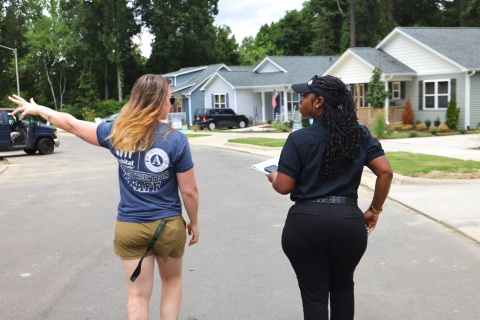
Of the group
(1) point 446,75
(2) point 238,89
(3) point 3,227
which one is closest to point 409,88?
(1) point 446,75

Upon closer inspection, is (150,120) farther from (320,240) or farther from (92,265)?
(92,265)

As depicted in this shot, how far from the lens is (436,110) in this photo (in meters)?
27.7

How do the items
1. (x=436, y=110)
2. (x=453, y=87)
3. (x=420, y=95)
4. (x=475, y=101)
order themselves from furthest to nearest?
1. (x=420, y=95)
2. (x=436, y=110)
3. (x=453, y=87)
4. (x=475, y=101)

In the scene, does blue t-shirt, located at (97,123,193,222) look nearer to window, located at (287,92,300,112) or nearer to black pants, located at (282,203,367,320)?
black pants, located at (282,203,367,320)

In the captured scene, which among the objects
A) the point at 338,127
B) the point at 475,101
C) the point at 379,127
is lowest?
the point at 379,127

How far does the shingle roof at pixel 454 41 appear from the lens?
26781 millimetres

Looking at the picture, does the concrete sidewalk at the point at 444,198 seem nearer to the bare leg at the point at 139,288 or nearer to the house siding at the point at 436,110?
the bare leg at the point at 139,288

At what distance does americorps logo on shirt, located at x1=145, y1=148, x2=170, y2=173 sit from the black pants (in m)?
0.85

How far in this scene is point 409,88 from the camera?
2966cm

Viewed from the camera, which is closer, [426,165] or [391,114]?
[426,165]

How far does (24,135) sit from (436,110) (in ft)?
65.5

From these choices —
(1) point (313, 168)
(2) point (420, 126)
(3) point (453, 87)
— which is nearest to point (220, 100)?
(2) point (420, 126)

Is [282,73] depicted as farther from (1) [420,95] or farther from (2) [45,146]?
(2) [45,146]

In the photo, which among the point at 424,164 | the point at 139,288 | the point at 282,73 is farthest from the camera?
the point at 282,73
